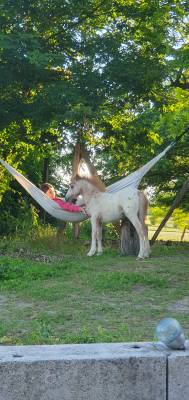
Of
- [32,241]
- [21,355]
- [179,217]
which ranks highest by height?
[179,217]

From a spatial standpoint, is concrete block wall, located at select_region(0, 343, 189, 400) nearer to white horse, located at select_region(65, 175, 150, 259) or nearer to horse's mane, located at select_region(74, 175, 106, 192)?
white horse, located at select_region(65, 175, 150, 259)

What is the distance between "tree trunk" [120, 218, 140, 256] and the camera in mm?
12977

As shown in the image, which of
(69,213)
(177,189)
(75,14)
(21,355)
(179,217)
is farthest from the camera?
(179,217)

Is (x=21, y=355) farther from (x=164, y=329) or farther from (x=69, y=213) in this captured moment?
(x=69, y=213)

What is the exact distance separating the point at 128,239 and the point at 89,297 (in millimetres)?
5145

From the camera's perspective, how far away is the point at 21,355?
10.9 ft

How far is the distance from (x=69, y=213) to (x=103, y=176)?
13.8 feet

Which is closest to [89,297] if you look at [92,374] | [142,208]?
[92,374]

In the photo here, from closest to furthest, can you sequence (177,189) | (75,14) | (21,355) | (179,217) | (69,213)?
(21,355)
(69,213)
(75,14)
(177,189)
(179,217)

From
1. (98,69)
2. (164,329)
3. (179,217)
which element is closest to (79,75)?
(98,69)

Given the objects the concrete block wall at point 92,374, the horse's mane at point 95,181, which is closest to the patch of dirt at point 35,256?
the horse's mane at point 95,181

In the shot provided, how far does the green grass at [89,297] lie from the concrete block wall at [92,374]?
183cm

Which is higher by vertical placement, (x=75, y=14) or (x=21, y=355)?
(x=75, y=14)

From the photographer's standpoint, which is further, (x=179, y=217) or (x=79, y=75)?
(x=179, y=217)
